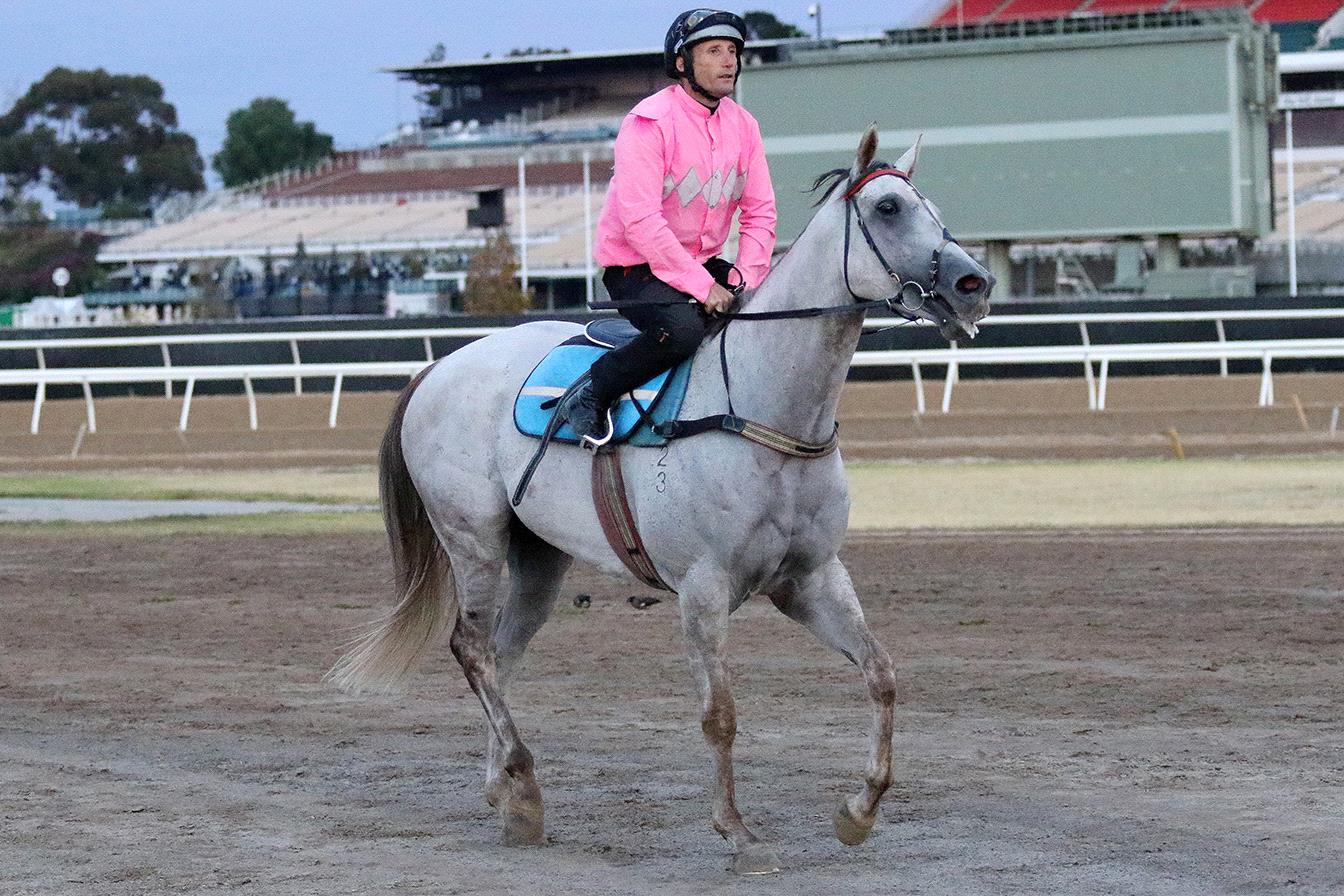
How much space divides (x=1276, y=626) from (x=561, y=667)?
330 centimetres

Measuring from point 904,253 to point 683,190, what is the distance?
0.81m

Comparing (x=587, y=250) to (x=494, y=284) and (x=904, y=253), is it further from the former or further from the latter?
(x=904, y=253)

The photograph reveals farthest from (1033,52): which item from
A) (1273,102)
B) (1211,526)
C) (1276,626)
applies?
(1276,626)

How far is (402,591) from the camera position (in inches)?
271

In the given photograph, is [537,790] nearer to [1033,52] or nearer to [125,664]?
[125,664]

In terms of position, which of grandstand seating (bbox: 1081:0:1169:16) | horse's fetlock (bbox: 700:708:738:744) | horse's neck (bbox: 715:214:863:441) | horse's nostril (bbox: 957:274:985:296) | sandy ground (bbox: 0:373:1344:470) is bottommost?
sandy ground (bbox: 0:373:1344:470)

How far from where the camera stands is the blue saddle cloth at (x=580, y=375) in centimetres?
575

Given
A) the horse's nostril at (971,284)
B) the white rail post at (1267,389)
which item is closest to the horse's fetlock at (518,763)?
the horse's nostril at (971,284)

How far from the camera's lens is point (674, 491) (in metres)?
5.58

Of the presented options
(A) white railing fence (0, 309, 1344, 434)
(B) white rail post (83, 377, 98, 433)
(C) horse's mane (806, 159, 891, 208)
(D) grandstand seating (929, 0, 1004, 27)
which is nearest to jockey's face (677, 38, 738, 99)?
(C) horse's mane (806, 159, 891, 208)

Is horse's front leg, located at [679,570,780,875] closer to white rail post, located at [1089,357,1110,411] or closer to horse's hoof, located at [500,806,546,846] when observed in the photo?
horse's hoof, located at [500,806,546,846]

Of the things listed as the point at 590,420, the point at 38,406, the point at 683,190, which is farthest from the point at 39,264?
the point at 683,190

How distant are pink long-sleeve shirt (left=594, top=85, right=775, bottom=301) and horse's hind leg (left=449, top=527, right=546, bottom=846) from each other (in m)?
1.12

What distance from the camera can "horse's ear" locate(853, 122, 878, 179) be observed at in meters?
5.11
